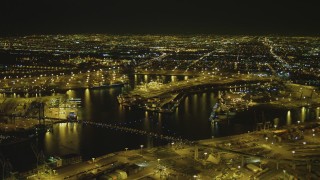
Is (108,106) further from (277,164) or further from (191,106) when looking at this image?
(277,164)

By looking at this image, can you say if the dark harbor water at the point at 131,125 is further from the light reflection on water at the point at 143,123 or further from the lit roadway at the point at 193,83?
the lit roadway at the point at 193,83

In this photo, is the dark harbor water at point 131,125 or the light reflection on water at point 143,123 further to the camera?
the light reflection on water at point 143,123

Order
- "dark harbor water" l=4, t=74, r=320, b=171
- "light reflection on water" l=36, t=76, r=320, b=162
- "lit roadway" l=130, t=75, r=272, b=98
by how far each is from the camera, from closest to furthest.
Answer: "dark harbor water" l=4, t=74, r=320, b=171, "light reflection on water" l=36, t=76, r=320, b=162, "lit roadway" l=130, t=75, r=272, b=98

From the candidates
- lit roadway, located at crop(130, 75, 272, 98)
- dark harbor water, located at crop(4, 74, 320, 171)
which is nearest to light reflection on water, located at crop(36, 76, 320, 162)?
dark harbor water, located at crop(4, 74, 320, 171)

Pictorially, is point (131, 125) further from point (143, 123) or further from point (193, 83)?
point (193, 83)

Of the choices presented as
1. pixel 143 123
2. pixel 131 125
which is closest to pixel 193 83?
pixel 143 123

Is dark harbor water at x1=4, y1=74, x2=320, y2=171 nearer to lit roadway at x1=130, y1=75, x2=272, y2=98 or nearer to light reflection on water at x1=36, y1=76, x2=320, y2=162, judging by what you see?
light reflection on water at x1=36, y1=76, x2=320, y2=162

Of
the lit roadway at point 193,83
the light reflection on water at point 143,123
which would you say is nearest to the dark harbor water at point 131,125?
the light reflection on water at point 143,123

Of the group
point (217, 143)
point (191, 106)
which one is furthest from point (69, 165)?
point (191, 106)
